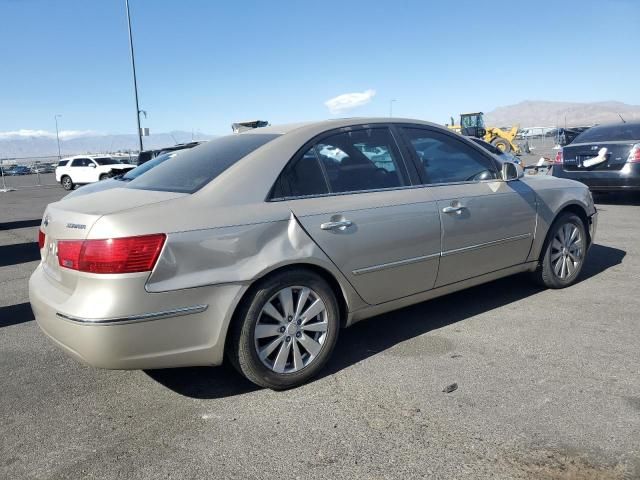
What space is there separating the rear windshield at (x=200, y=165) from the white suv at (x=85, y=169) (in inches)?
874

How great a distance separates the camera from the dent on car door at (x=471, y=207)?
12.8 ft

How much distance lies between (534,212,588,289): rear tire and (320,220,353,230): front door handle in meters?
2.34

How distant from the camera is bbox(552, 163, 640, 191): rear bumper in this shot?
898 centimetres

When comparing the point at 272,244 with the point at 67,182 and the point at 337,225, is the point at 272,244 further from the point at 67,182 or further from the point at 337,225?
the point at 67,182

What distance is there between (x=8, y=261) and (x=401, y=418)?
21.0 ft

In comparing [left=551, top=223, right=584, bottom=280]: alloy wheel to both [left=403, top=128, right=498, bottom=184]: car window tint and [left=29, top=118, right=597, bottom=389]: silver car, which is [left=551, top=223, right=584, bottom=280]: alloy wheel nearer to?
[left=29, top=118, right=597, bottom=389]: silver car

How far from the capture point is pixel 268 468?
2459 millimetres

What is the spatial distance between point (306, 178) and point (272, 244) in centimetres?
55

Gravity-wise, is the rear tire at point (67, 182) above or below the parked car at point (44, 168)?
below

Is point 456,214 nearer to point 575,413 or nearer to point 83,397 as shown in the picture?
point 575,413

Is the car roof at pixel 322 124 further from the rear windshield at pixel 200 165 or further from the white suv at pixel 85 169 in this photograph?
the white suv at pixel 85 169

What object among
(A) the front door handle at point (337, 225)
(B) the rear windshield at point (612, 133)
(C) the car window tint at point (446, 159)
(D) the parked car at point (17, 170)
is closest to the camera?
(A) the front door handle at point (337, 225)

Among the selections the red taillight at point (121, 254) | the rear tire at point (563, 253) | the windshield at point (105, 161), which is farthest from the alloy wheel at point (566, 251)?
the windshield at point (105, 161)

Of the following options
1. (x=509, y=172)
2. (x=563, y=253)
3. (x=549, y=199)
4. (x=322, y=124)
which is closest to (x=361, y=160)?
(x=322, y=124)
